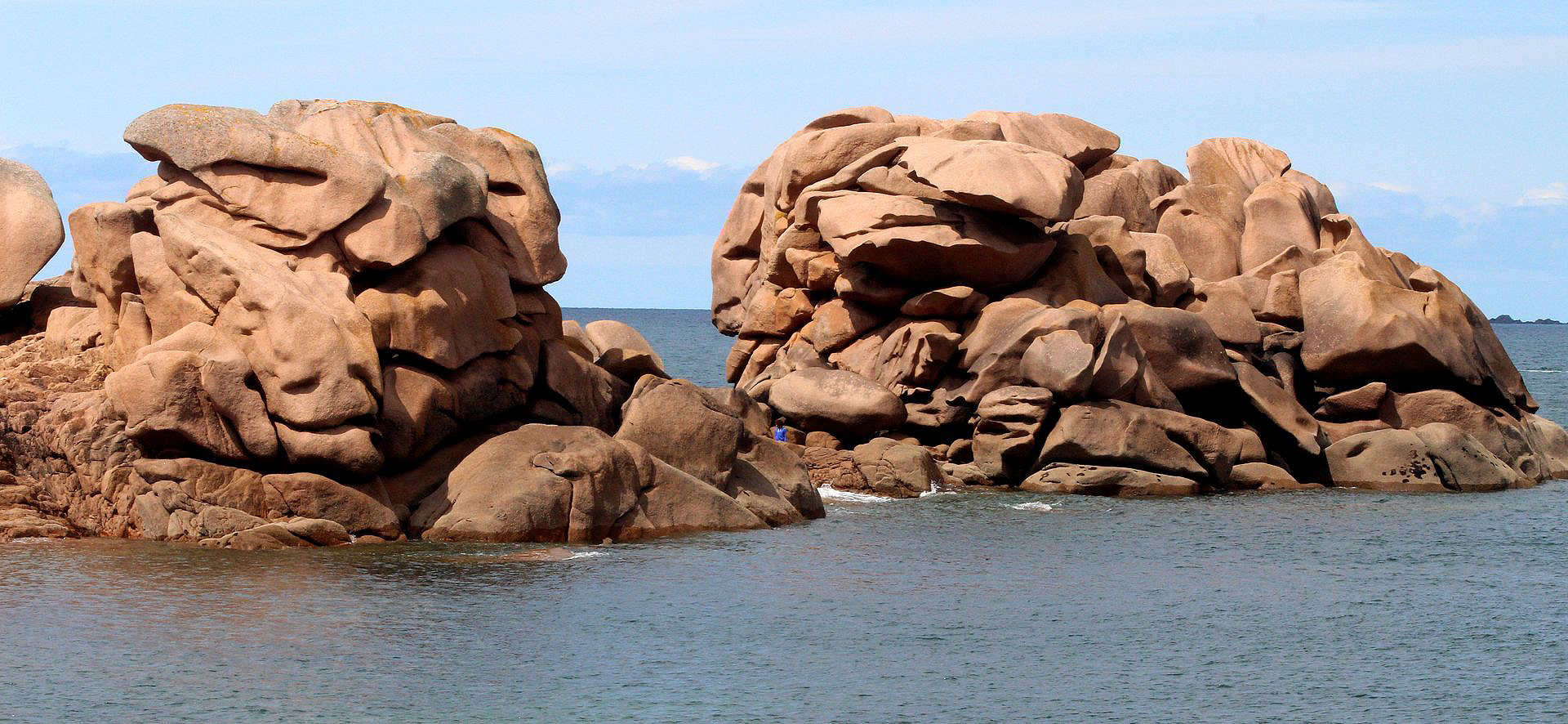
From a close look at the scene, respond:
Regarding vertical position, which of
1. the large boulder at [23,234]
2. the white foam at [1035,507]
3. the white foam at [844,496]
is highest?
the large boulder at [23,234]

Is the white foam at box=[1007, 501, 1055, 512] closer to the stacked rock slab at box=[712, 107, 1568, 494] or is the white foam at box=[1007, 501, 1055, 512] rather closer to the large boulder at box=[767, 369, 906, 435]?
the stacked rock slab at box=[712, 107, 1568, 494]

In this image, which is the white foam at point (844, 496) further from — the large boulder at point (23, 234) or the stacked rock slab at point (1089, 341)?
the large boulder at point (23, 234)

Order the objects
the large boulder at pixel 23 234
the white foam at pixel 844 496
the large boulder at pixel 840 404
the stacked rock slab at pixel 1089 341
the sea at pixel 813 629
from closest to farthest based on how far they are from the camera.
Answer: the sea at pixel 813 629
the large boulder at pixel 23 234
the white foam at pixel 844 496
the stacked rock slab at pixel 1089 341
the large boulder at pixel 840 404

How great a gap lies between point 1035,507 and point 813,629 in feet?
41.4

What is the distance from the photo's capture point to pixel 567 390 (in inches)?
1237

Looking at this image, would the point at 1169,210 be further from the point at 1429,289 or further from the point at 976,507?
the point at 976,507

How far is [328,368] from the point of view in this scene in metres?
24.8

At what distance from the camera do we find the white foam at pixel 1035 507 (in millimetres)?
32094

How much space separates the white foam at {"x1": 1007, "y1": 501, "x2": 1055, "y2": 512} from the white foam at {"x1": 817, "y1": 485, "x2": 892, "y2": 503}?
274 cm

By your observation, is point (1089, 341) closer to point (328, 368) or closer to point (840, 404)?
point (840, 404)

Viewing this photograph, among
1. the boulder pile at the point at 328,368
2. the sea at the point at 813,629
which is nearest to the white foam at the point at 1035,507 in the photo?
the sea at the point at 813,629

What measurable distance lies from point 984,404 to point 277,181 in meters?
16.3

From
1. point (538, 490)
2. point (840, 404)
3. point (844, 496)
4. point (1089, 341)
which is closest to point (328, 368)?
point (538, 490)

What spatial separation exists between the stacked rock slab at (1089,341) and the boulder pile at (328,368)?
7.62 m
